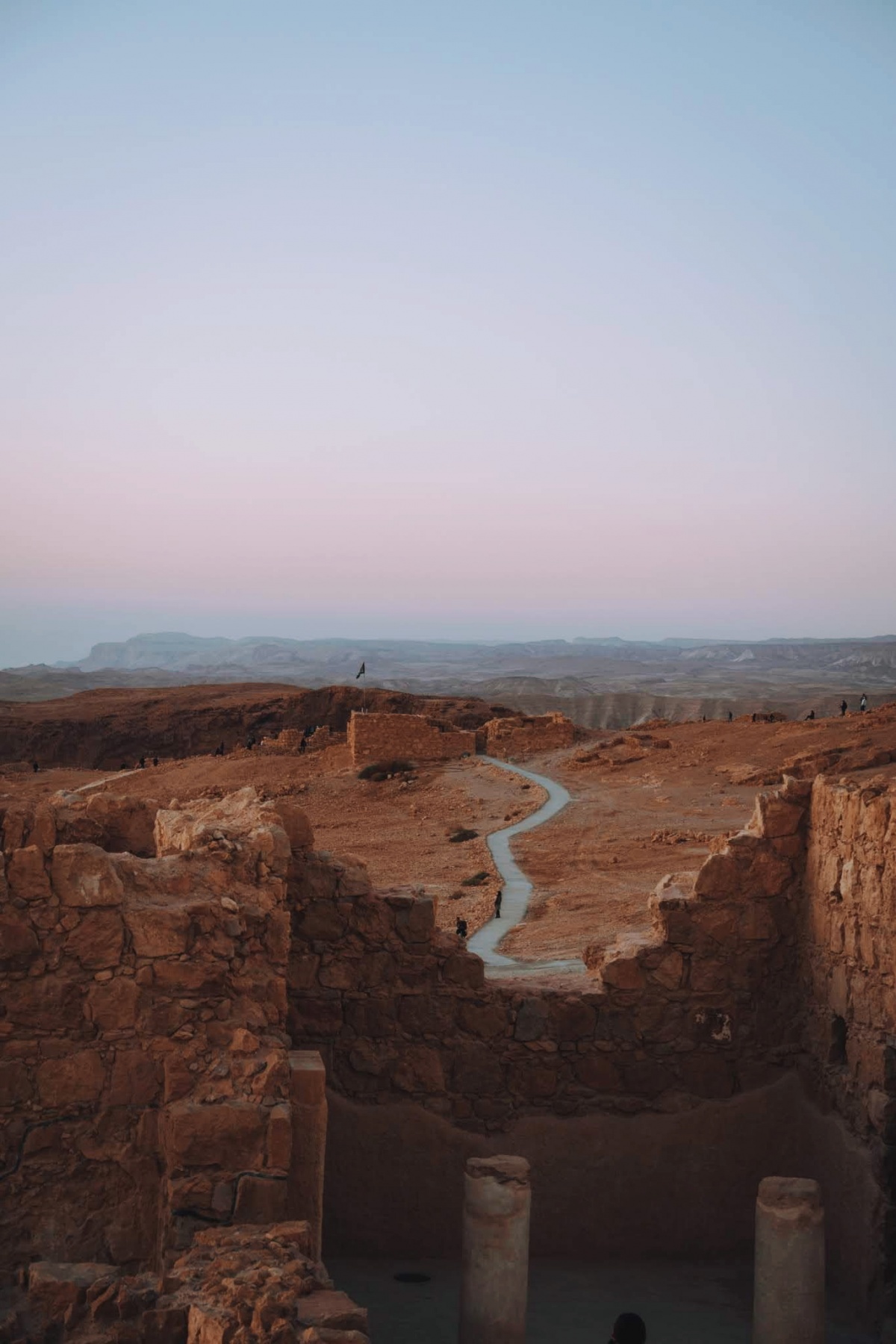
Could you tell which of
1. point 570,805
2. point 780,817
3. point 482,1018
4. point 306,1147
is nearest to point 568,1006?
point 482,1018

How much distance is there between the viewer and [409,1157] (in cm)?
826

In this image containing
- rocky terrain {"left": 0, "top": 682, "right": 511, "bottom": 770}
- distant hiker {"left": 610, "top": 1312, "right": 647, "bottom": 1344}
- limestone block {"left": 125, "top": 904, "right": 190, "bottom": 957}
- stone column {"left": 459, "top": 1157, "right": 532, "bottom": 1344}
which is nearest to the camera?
limestone block {"left": 125, "top": 904, "right": 190, "bottom": 957}

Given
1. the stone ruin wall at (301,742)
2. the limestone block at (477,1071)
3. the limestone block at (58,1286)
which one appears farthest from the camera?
the stone ruin wall at (301,742)

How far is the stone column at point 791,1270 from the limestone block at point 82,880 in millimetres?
4073

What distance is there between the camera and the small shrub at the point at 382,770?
3497 centimetres

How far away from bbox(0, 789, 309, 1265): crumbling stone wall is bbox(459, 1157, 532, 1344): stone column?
144 cm

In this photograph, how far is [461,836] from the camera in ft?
86.5

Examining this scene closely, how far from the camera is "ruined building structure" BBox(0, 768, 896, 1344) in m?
5.93

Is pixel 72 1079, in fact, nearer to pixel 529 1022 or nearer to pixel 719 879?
pixel 529 1022

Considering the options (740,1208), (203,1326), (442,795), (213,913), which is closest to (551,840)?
(442,795)

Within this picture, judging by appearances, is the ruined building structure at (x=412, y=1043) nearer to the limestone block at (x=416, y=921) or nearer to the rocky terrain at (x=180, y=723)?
the limestone block at (x=416, y=921)

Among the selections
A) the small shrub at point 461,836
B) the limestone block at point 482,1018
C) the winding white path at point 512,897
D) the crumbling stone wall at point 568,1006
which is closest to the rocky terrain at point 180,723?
the winding white path at point 512,897

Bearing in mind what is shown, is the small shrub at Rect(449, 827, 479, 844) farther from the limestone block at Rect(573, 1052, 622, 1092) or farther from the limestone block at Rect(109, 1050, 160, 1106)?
the limestone block at Rect(109, 1050, 160, 1106)

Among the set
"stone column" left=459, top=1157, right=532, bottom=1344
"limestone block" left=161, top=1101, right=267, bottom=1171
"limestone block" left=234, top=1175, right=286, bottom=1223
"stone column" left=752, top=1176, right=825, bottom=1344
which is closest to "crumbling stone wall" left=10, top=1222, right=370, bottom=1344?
"limestone block" left=234, top=1175, right=286, bottom=1223
